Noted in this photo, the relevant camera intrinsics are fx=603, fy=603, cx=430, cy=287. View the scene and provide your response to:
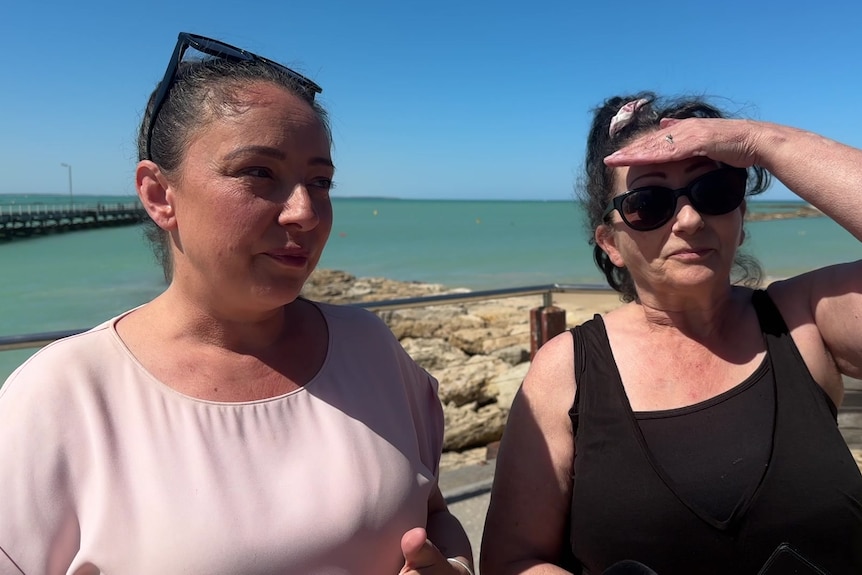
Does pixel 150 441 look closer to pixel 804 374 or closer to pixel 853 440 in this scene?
pixel 804 374

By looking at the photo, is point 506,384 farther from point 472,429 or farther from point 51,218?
point 51,218

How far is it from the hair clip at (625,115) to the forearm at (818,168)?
0.38m

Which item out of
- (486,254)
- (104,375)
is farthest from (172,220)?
(486,254)

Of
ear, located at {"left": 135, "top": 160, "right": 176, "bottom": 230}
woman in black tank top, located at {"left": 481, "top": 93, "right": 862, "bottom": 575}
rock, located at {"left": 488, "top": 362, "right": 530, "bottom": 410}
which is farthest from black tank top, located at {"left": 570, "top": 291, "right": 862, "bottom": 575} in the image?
rock, located at {"left": 488, "top": 362, "right": 530, "bottom": 410}

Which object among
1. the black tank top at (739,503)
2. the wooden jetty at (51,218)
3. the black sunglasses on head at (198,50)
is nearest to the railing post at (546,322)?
the black tank top at (739,503)

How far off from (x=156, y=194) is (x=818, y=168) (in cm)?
173

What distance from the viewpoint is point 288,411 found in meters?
1.42

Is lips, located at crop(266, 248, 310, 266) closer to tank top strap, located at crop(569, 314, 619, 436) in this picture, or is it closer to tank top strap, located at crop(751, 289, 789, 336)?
tank top strap, located at crop(569, 314, 619, 436)

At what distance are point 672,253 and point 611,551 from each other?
2.85 ft

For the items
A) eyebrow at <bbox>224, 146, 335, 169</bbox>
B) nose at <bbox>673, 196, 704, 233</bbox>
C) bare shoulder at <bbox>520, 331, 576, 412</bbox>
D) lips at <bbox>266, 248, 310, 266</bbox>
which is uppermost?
eyebrow at <bbox>224, 146, 335, 169</bbox>

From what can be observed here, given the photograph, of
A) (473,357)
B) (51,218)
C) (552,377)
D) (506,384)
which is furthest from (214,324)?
(51,218)

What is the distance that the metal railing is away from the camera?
218 cm

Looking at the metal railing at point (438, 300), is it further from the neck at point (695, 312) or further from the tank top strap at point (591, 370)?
the neck at point (695, 312)

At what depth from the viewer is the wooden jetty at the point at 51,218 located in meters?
38.3
